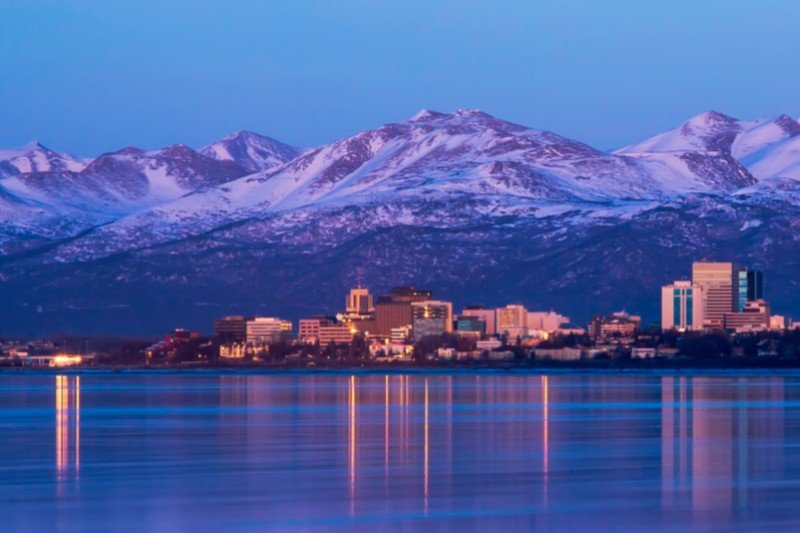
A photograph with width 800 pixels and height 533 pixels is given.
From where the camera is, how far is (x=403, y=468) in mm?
31656

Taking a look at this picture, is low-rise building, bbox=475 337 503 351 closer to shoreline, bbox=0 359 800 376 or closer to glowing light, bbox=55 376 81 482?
shoreline, bbox=0 359 800 376

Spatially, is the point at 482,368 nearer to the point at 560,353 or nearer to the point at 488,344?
the point at 560,353

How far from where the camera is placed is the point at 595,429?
43250 mm

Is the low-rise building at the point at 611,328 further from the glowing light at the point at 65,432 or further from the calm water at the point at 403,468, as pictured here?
the calm water at the point at 403,468

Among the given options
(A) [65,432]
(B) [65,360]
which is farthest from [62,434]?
(B) [65,360]

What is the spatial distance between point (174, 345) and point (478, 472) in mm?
159275

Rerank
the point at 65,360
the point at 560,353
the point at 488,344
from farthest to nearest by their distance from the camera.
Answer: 1. the point at 65,360
2. the point at 488,344
3. the point at 560,353

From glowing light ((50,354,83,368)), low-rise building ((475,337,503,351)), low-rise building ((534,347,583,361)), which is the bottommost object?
glowing light ((50,354,83,368))

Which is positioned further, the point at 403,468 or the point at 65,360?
the point at 65,360

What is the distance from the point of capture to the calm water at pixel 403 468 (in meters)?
25.1

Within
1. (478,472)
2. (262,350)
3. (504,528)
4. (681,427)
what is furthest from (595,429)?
(262,350)

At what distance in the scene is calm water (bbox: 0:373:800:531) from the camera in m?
25.1

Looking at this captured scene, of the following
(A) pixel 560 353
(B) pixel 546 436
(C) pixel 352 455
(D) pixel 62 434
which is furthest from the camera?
(A) pixel 560 353

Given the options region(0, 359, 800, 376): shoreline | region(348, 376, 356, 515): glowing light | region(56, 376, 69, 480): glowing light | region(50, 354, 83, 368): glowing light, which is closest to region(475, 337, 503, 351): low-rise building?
region(0, 359, 800, 376): shoreline
